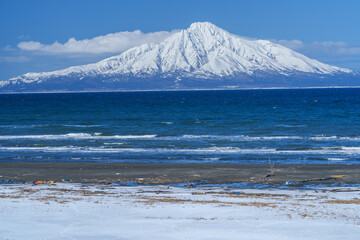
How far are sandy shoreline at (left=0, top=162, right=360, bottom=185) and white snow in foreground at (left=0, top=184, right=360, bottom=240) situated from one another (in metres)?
3.69

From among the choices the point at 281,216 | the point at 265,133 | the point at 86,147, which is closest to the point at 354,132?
the point at 265,133

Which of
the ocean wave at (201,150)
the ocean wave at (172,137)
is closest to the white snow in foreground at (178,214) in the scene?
the ocean wave at (201,150)

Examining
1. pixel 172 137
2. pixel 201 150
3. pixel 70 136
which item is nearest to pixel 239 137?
pixel 172 137

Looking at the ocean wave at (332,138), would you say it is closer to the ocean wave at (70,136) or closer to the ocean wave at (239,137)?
the ocean wave at (239,137)

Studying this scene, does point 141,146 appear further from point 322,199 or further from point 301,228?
point 301,228

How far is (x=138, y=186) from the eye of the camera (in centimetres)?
2055

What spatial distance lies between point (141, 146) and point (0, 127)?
22.8 metres

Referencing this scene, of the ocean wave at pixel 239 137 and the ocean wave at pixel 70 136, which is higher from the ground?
the ocean wave at pixel 70 136

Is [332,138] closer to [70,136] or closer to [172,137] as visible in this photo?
[172,137]

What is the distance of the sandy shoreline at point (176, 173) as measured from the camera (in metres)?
22.2

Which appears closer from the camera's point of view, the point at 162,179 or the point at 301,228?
the point at 301,228

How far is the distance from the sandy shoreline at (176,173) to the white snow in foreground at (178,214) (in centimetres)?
369

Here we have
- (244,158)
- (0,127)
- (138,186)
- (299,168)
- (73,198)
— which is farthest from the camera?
(0,127)

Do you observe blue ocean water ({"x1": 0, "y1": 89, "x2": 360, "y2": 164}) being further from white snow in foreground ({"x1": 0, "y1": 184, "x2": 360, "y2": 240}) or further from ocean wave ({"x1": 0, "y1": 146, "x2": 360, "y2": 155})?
white snow in foreground ({"x1": 0, "y1": 184, "x2": 360, "y2": 240})
